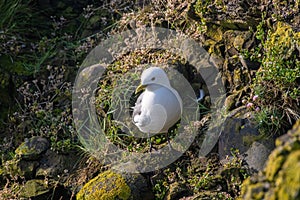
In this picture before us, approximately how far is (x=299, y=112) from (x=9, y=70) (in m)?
2.63

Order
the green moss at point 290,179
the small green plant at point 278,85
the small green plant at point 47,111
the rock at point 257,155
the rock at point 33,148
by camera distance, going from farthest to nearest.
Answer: the small green plant at point 47,111 → the rock at point 33,148 → the small green plant at point 278,85 → the rock at point 257,155 → the green moss at point 290,179

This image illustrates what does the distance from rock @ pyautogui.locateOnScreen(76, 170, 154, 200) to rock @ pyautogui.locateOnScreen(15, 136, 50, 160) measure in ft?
2.22

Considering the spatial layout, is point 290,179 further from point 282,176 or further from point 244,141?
point 244,141

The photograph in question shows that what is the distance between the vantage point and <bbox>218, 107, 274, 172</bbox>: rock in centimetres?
366

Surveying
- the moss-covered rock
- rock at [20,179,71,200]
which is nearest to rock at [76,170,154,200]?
rock at [20,179,71,200]

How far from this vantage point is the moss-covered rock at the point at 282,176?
1751mm

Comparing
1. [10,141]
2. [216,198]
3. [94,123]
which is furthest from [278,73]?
[10,141]

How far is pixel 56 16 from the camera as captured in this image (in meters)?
5.77

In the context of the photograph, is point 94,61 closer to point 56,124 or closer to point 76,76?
point 76,76

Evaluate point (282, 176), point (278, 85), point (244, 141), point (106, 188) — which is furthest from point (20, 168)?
point (282, 176)

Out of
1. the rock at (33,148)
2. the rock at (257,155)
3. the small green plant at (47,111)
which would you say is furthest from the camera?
the small green plant at (47,111)

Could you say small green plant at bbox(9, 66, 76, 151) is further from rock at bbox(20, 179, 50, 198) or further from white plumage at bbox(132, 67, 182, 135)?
white plumage at bbox(132, 67, 182, 135)

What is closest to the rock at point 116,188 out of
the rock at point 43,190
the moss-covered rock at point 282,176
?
the rock at point 43,190

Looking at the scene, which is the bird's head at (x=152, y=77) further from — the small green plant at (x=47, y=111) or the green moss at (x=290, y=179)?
the green moss at (x=290, y=179)
